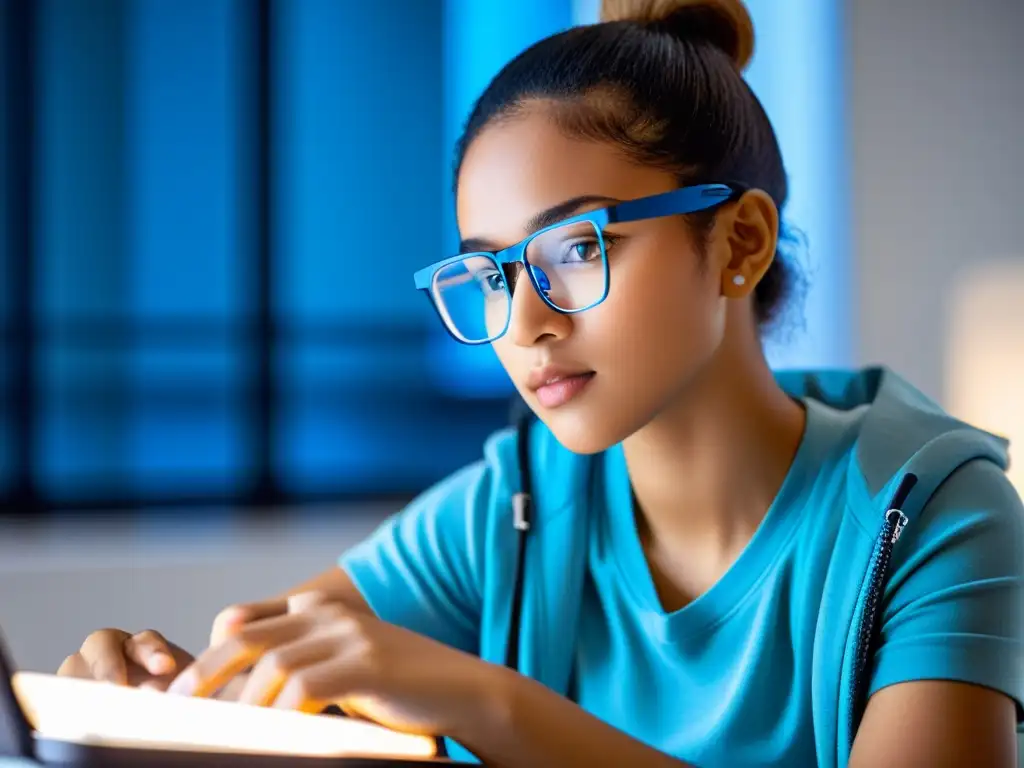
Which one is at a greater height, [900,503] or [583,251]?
[583,251]

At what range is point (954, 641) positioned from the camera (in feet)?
1.40

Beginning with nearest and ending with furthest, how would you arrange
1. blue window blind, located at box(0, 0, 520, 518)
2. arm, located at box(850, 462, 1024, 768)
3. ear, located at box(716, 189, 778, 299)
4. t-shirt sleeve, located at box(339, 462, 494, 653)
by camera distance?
arm, located at box(850, 462, 1024, 768), ear, located at box(716, 189, 778, 299), t-shirt sleeve, located at box(339, 462, 494, 653), blue window blind, located at box(0, 0, 520, 518)

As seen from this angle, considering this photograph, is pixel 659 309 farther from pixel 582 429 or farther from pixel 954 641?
pixel 954 641

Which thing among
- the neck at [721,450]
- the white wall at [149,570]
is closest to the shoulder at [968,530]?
the neck at [721,450]

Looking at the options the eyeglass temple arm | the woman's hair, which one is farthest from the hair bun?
the eyeglass temple arm

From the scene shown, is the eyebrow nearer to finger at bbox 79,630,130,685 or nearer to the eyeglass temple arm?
the eyeglass temple arm

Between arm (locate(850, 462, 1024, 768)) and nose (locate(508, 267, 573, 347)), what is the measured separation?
0.63 ft

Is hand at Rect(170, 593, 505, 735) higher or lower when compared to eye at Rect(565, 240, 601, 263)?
lower

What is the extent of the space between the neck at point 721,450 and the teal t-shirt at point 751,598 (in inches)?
0.6

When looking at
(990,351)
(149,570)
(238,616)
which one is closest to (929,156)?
(990,351)

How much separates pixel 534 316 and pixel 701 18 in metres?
0.23

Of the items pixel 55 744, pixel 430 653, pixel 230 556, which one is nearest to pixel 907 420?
pixel 430 653

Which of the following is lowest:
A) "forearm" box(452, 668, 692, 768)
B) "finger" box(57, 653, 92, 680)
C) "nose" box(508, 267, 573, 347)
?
"forearm" box(452, 668, 692, 768)

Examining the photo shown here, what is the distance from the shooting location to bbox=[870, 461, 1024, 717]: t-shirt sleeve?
0.42 metres
